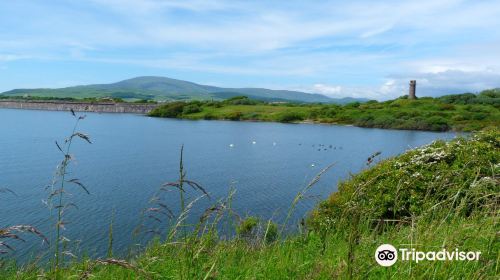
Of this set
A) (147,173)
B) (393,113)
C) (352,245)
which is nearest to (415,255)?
(352,245)

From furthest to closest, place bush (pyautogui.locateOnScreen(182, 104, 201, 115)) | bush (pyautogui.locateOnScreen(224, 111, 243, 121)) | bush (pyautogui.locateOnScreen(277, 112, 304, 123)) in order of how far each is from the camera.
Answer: bush (pyautogui.locateOnScreen(182, 104, 201, 115)) → bush (pyautogui.locateOnScreen(224, 111, 243, 121)) → bush (pyautogui.locateOnScreen(277, 112, 304, 123))

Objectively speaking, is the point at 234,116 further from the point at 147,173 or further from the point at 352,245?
the point at 352,245

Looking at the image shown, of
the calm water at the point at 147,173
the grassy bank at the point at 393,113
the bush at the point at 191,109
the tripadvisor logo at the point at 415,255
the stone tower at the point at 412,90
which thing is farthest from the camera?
the bush at the point at 191,109

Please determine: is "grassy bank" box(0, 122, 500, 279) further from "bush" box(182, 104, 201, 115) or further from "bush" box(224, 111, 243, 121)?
"bush" box(182, 104, 201, 115)

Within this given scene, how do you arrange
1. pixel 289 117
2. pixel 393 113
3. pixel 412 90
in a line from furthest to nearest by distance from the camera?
pixel 412 90 → pixel 289 117 → pixel 393 113

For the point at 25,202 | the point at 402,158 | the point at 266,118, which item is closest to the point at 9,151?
the point at 25,202

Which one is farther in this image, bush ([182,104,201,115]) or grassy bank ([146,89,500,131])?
bush ([182,104,201,115])

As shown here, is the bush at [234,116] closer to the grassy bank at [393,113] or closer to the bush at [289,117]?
the grassy bank at [393,113]

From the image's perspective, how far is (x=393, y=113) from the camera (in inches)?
5605

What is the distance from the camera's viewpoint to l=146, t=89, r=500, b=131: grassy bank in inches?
4833

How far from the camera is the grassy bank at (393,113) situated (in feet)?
403

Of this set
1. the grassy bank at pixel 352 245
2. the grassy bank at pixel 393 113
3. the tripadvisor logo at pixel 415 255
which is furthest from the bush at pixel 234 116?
the tripadvisor logo at pixel 415 255

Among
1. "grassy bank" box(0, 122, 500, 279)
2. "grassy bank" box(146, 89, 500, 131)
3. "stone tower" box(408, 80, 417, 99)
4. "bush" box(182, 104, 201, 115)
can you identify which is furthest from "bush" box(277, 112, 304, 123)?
"grassy bank" box(0, 122, 500, 279)

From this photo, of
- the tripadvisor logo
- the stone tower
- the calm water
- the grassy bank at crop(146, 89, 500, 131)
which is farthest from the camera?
the stone tower
